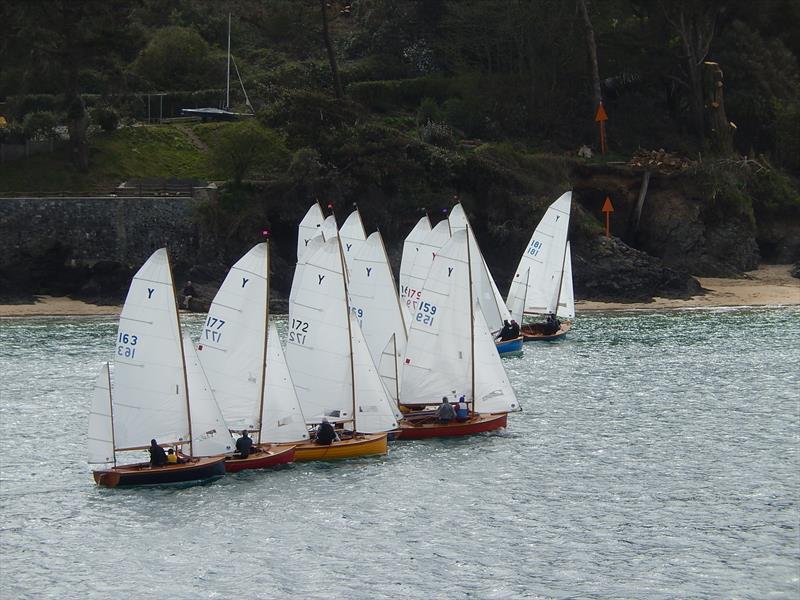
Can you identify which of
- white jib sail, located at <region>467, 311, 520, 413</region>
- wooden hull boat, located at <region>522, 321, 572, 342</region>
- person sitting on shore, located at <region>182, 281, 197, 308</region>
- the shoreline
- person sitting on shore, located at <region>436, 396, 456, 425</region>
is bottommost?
person sitting on shore, located at <region>436, 396, 456, 425</region>

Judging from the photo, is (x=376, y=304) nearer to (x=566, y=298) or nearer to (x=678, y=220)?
(x=566, y=298)

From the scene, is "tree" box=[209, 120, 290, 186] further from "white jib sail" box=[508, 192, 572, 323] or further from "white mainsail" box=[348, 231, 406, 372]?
"white mainsail" box=[348, 231, 406, 372]

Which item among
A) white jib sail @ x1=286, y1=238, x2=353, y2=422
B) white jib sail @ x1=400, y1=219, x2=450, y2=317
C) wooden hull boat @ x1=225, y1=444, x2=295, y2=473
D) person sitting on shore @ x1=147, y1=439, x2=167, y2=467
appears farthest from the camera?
white jib sail @ x1=400, y1=219, x2=450, y2=317

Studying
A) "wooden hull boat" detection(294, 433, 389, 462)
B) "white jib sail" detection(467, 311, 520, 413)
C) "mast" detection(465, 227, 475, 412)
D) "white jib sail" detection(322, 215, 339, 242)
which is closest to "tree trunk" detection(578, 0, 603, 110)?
"white jib sail" detection(322, 215, 339, 242)

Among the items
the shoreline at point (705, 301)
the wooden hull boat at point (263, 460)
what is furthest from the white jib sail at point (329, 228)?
the shoreline at point (705, 301)

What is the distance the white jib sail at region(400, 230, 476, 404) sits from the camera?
54.2 metres

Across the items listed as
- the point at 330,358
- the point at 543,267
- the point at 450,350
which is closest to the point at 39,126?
the point at 543,267

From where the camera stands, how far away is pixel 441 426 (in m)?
52.9

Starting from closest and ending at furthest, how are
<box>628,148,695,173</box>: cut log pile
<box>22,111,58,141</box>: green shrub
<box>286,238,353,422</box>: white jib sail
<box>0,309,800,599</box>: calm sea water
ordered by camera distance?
<box>0,309,800,599</box>: calm sea water < <box>286,238,353,422</box>: white jib sail < <box>22,111,58,141</box>: green shrub < <box>628,148,695,173</box>: cut log pile

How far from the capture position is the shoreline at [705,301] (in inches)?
3369

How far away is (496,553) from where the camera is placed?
133 ft

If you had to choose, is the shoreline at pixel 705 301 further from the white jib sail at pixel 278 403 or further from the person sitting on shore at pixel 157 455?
the person sitting on shore at pixel 157 455

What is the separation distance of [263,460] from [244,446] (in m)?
0.80

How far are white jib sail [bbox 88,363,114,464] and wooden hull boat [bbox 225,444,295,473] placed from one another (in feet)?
12.9
